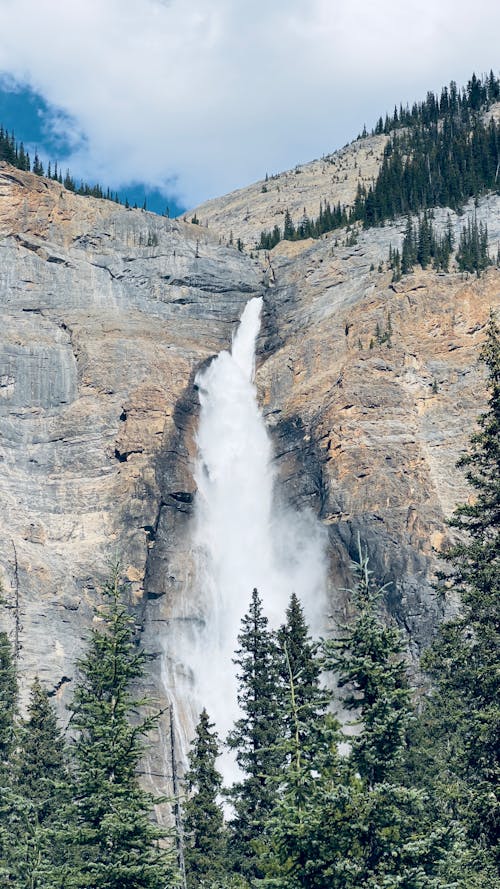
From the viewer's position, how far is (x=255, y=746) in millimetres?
44094

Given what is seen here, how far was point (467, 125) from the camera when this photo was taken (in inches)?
5527

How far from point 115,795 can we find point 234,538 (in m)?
64.8

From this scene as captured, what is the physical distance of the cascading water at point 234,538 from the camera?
82.7 meters

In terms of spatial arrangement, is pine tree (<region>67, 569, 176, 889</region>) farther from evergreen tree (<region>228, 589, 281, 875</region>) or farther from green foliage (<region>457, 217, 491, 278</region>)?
green foliage (<region>457, 217, 491, 278</region>)

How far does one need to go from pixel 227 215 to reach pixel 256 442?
2793 inches

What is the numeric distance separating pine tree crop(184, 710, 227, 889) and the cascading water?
97.4 feet

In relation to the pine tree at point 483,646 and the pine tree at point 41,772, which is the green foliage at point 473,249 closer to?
the pine tree at point 41,772

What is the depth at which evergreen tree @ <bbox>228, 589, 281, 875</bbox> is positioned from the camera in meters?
41.5

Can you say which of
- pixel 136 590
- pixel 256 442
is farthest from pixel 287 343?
pixel 136 590

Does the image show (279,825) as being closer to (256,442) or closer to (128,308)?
(256,442)

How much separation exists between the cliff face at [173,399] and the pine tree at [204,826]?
109 feet

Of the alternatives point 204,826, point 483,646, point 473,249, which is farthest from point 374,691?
point 473,249

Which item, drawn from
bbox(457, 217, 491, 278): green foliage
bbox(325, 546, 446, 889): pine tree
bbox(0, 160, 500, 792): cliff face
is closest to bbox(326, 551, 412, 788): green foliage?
bbox(325, 546, 446, 889): pine tree

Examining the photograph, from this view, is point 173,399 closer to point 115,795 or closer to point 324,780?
point 115,795
